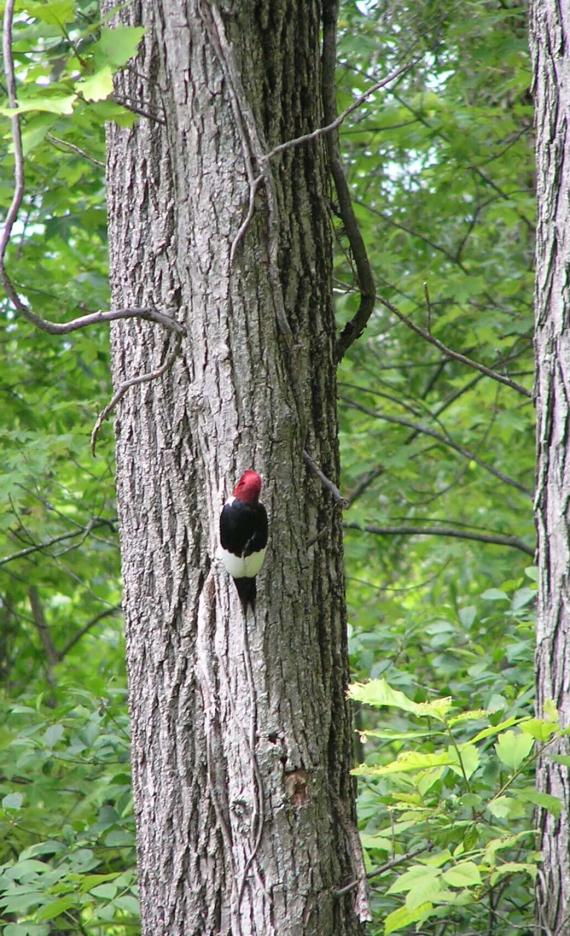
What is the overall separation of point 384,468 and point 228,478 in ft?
9.76

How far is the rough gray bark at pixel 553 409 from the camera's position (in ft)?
6.89

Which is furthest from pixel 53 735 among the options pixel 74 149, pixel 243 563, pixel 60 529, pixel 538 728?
pixel 60 529

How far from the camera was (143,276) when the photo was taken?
73.3 inches

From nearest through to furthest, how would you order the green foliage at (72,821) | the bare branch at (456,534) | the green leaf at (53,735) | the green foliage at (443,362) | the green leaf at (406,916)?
the green leaf at (406,916) → the green foliage at (72,821) → the green leaf at (53,735) → the green foliage at (443,362) → the bare branch at (456,534)

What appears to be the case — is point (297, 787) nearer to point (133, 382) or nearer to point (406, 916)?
point (406, 916)

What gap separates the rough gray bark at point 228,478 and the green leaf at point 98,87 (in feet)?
1.31

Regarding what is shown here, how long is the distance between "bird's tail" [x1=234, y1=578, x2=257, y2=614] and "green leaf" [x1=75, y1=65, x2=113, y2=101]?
84 centimetres

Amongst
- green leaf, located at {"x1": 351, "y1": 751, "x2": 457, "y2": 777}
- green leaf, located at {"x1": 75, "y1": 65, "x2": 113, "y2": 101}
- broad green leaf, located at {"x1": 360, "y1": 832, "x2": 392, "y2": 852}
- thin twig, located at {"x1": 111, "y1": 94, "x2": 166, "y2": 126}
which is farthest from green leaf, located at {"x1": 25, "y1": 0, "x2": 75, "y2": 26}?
broad green leaf, located at {"x1": 360, "y1": 832, "x2": 392, "y2": 852}

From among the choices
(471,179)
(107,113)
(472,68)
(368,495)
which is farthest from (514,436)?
(107,113)

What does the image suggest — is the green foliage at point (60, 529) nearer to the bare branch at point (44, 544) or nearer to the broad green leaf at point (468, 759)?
the bare branch at point (44, 544)

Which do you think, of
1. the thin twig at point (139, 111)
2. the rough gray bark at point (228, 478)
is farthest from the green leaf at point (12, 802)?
the thin twig at point (139, 111)

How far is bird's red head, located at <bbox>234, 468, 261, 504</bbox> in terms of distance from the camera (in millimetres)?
1651

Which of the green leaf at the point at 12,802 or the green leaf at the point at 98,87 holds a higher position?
the green leaf at the point at 98,87

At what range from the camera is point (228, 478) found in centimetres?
172
